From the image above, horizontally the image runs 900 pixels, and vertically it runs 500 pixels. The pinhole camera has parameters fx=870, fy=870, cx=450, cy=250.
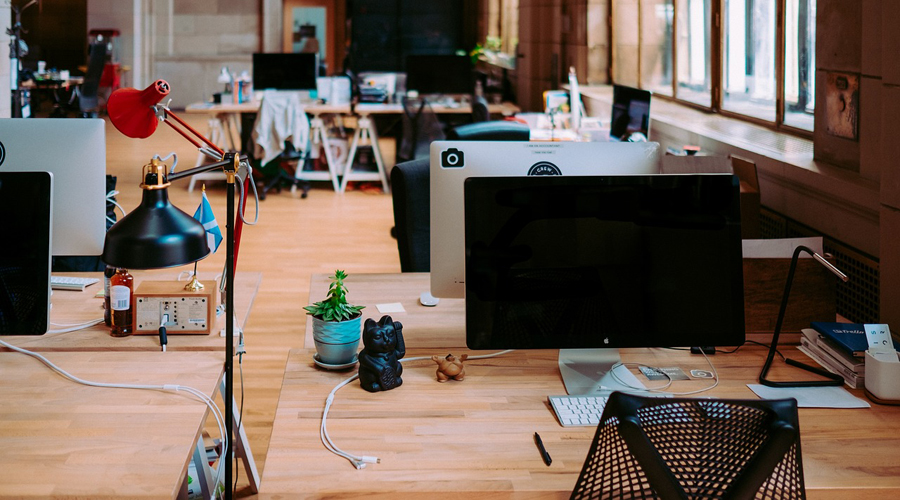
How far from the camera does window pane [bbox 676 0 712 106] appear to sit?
5.82 metres

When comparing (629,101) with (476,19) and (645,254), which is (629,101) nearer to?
(645,254)

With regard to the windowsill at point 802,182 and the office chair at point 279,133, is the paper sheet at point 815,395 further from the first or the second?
the office chair at point 279,133

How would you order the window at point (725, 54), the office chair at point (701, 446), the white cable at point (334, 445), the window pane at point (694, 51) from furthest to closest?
1. the window pane at point (694, 51)
2. the window at point (725, 54)
3. the white cable at point (334, 445)
4. the office chair at point (701, 446)

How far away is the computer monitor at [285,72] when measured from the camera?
9125 mm

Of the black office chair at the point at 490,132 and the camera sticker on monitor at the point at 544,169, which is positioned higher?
the black office chair at the point at 490,132

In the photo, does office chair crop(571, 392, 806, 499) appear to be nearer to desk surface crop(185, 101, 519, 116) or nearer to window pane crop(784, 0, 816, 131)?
window pane crop(784, 0, 816, 131)

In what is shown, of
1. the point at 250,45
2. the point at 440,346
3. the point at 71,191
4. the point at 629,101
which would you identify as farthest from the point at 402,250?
the point at 250,45

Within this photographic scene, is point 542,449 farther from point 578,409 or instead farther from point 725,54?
point 725,54

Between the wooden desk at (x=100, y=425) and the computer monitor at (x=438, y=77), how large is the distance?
7447 mm

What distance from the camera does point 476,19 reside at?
1638 centimetres

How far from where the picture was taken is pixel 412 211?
10.4ft

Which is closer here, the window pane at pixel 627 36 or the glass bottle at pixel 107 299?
the glass bottle at pixel 107 299

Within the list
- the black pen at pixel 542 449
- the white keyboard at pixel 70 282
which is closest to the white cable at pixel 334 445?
the black pen at pixel 542 449

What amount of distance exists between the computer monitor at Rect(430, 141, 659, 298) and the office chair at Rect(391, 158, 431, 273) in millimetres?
856
